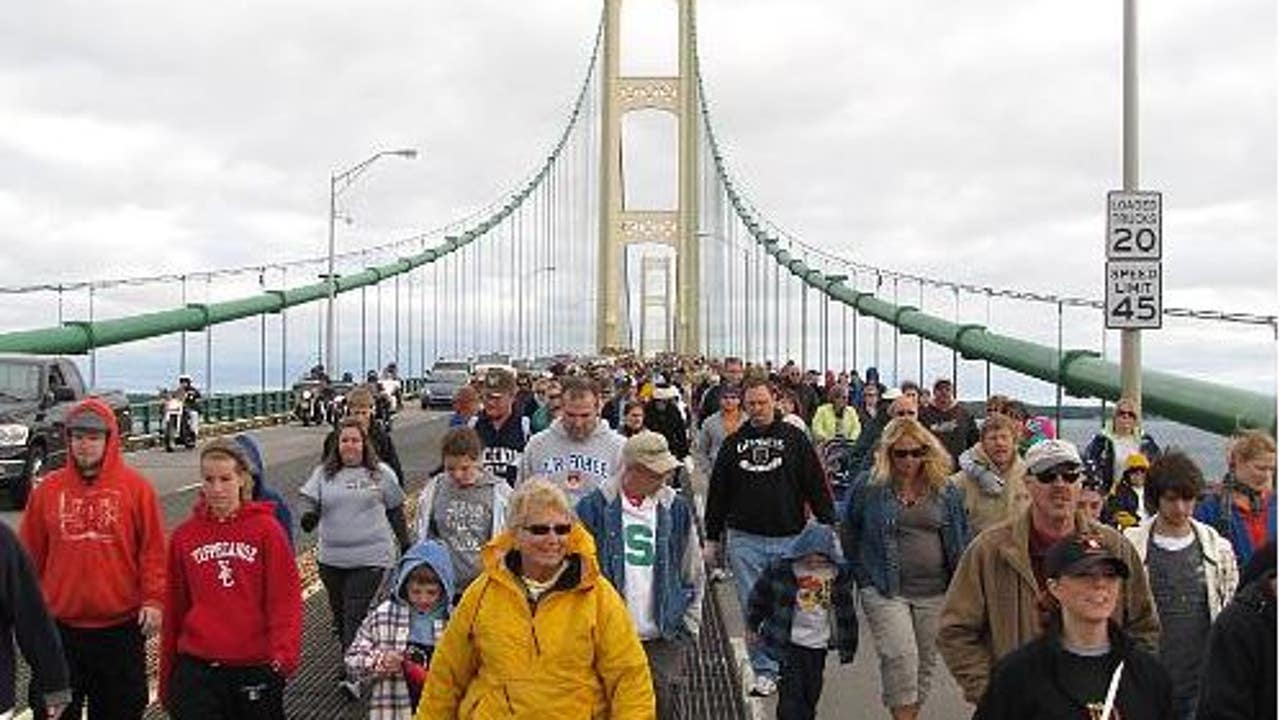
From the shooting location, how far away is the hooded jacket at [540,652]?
4.80 metres

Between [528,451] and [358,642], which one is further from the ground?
[528,451]

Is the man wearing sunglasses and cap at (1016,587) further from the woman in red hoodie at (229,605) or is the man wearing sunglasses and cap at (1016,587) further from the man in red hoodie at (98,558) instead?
the man in red hoodie at (98,558)

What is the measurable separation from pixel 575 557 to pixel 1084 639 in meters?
1.44

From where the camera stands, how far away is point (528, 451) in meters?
8.27

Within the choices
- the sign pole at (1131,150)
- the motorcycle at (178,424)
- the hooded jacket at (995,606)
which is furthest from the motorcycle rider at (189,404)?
the hooded jacket at (995,606)

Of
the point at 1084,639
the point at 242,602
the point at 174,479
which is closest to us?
the point at 1084,639

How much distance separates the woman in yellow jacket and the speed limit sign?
724 cm

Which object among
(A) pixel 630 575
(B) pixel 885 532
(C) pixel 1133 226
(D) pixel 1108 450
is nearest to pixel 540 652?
(A) pixel 630 575

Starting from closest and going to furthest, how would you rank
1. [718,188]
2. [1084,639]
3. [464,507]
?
1. [1084,639]
2. [464,507]
3. [718,188]

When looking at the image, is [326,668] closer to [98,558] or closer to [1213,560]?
[98,558]

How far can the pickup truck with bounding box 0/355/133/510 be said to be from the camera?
787 inches

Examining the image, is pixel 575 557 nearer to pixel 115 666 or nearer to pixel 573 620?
pixel 573 620

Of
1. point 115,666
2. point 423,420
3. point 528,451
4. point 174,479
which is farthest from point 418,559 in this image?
point 423,420

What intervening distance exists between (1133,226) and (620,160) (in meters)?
80.3
